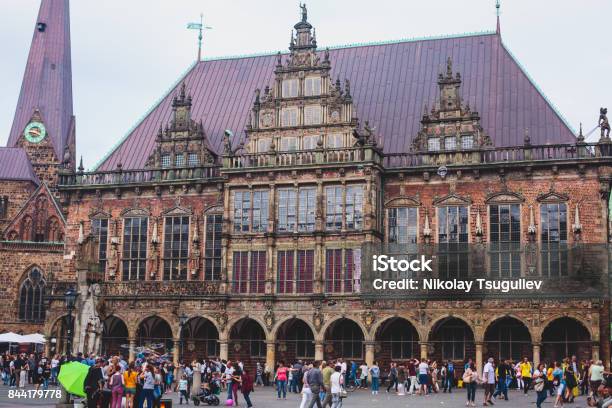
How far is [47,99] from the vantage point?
78312 millimetres

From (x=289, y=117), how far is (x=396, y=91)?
6.48 meters

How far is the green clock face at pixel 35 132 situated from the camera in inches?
Answer: 3034

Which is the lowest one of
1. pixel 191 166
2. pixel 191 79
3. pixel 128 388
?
pixel 128 388

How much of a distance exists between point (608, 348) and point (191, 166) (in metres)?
22.1

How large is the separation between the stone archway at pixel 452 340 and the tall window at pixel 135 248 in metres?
15.5

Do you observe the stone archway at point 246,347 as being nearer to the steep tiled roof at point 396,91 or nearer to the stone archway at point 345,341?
the stone archway at point 345,341

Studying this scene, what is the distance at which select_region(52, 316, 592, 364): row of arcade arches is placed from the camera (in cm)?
4091

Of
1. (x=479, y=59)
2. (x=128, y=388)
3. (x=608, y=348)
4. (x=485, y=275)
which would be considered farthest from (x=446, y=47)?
(x=128, y=388)

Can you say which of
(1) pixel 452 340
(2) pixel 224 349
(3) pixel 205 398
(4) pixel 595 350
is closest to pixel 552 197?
(4) pixel 595 350

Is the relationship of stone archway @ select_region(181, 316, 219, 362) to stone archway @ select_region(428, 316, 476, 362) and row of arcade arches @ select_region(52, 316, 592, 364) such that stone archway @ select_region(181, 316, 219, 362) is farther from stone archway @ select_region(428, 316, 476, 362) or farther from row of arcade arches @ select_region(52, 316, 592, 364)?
stone archway @ select_region(428, 316, 476, 362)

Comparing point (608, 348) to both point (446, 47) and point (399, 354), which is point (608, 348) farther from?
point (446, 47)

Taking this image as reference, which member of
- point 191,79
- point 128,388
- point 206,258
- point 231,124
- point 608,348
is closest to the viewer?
point 128,388

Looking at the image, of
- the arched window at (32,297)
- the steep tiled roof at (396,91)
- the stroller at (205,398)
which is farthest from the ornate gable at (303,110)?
the arched window at (32,297)

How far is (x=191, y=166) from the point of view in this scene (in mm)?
47844
